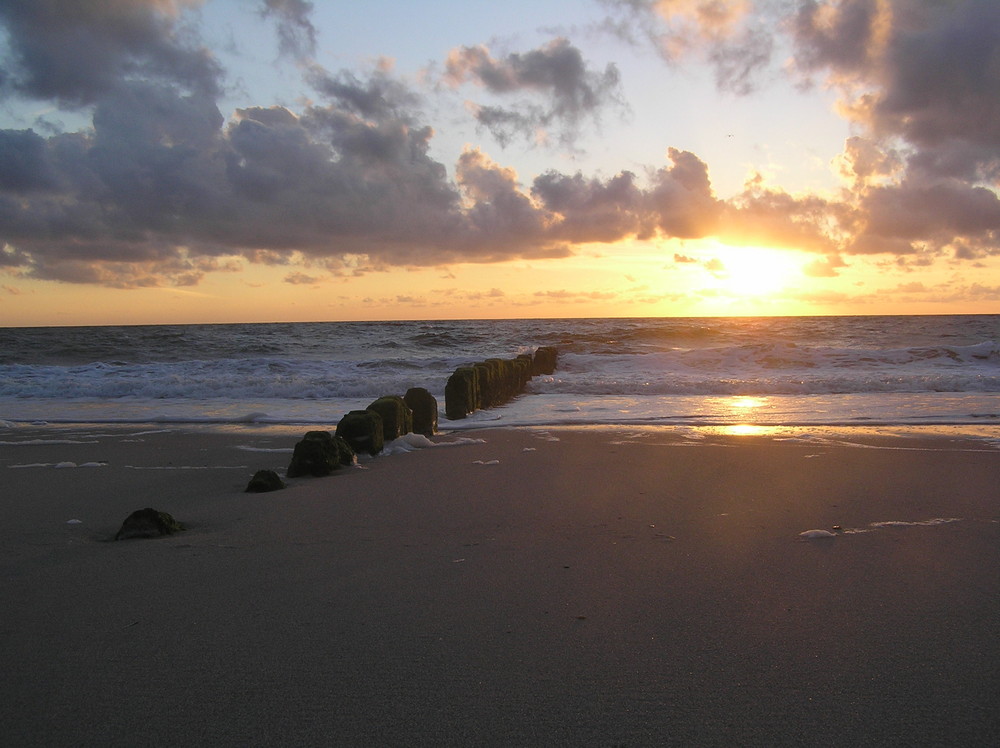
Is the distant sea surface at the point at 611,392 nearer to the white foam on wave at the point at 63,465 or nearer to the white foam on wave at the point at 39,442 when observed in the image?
the white foam on wave at the point at 39,442

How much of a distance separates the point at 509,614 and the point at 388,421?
14.3 ft

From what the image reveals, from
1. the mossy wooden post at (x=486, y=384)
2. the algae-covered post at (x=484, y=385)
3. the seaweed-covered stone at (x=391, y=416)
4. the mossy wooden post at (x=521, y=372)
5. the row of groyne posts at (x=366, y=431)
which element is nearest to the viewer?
the row of groyne posts at (x=366, y=431)

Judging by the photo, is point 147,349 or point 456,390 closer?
Result: point 456,390

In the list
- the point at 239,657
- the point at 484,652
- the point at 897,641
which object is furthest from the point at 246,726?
the point at 897,641

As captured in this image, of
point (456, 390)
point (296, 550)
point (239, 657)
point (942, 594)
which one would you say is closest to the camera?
point (239, 657)

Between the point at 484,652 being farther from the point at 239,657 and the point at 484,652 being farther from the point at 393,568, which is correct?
the point at 393,568

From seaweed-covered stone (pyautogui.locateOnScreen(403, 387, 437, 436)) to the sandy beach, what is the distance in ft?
8.68

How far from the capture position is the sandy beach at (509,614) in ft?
6.35

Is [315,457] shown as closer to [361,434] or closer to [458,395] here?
[361,434]

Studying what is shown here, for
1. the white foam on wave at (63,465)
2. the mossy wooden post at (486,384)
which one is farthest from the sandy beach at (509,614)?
the mossy wooden post at (486,384)

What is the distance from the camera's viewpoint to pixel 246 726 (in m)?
1.90

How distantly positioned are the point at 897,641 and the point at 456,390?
7330mm

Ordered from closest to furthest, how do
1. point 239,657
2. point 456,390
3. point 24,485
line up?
point 239,657 < point 24,485 < point 456,390

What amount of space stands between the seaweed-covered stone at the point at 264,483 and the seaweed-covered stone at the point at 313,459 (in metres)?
0.41
